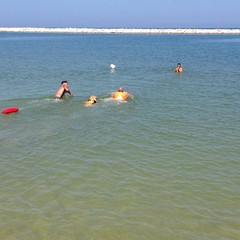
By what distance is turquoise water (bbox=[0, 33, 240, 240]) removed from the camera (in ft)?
29.6

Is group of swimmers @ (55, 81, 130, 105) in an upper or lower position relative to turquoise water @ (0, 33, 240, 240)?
upper

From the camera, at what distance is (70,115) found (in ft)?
61.3

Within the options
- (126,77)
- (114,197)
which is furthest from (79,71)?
(114,197)

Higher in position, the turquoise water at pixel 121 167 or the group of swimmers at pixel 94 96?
the group of swimmers at pixel 94 96

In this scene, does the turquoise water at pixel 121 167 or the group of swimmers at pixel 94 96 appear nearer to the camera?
the turquoise water at pixel 121 167

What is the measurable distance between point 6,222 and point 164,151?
6.60 m

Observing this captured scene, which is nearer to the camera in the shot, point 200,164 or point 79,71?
point 200,164

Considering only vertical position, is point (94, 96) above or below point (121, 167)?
above

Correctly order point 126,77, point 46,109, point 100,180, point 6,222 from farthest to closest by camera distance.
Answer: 1. point 126,77
2. point 46,109
3. point 100,180
4. point 6,222

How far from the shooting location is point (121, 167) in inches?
482

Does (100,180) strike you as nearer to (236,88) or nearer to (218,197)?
(218,197)

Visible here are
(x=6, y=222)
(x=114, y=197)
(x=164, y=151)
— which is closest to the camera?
(x=6, y=222)

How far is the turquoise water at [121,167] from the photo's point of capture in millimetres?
9023

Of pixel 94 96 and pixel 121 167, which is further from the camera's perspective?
pixel 94 96
